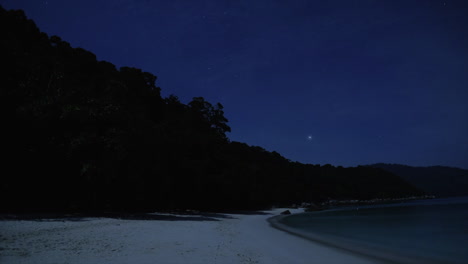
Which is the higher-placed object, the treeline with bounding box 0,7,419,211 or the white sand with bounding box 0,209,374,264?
the treeline with bounding box 0,7,419,211

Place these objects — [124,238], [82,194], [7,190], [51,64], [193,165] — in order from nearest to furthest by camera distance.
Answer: [124,238] → [7,190] → [82,194] → [51,64] → [193,165]

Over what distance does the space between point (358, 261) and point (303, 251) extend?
2.11 meters

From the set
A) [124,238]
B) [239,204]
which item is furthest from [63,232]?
[239,204]

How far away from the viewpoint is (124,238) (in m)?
10.7

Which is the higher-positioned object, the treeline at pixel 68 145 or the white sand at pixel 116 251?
the treeline at pixel 68 145

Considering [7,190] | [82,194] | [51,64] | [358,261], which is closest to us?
[358,261]

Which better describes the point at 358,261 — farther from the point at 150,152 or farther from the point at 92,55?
the point at 92,55

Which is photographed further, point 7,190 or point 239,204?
point 239,204

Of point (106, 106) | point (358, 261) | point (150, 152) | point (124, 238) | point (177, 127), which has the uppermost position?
point (177, 127)

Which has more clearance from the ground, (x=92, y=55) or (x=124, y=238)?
(x=92, y=55)

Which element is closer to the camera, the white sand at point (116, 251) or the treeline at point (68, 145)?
the white sand at point (116, 251)

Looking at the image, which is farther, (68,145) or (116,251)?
(68,145)

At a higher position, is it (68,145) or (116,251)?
(68,145)

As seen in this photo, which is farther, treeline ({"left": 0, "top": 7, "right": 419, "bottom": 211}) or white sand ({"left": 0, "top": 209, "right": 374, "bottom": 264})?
treeline ({"left": 0, "top": 7, "right": 419, "bottom": 211})
